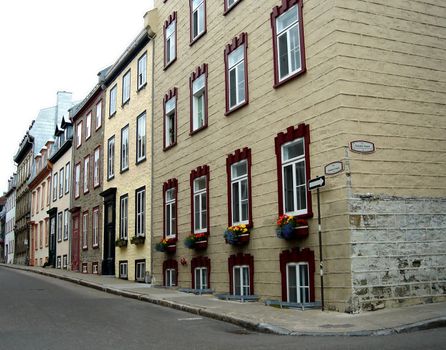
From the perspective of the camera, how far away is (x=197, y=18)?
1906 cm

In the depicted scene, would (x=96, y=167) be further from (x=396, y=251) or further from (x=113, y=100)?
(x=396, y=251)

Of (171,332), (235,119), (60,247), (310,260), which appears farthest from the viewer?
(60,247)

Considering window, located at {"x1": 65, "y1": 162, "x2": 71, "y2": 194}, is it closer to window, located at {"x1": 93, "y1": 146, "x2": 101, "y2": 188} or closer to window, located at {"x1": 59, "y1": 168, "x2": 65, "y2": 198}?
window, located at {"x1": 59, "y1": 168, "x2": 65, "y2": 198}

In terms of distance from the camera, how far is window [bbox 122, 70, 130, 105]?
25.5 m

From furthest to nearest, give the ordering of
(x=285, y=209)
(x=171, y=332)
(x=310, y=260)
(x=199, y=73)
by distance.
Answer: (x=199, y=73) → (x=285, y=209) → (x=310, y=260) → (x=171, y=332)

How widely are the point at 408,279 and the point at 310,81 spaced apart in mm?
4685

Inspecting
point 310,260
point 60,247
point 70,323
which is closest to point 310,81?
point 310,260

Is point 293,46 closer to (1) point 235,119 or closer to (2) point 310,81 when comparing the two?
(2) point 310,81

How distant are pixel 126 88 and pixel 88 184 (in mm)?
7117

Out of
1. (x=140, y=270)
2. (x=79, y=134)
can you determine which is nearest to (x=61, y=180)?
(x=79, y=134)

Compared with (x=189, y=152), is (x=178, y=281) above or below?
below

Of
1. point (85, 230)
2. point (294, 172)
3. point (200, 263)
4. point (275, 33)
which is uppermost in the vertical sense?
point (275, 33)

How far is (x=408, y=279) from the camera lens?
11.7 meters

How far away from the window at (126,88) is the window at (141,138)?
76.4 inches
